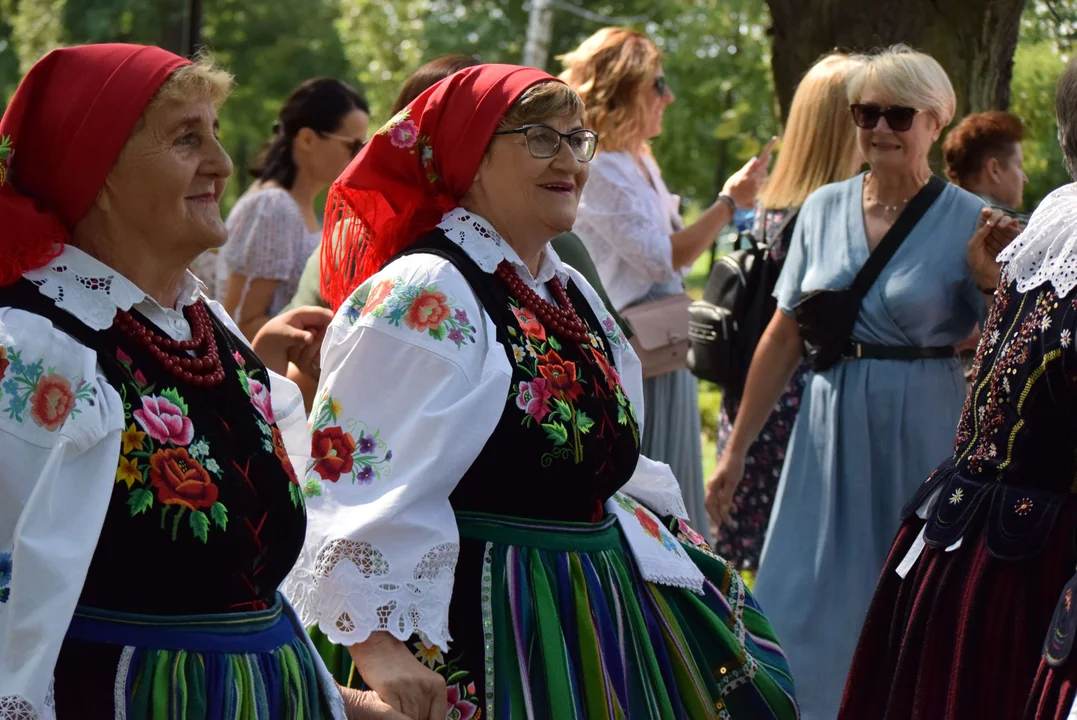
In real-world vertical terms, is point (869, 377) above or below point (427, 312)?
below

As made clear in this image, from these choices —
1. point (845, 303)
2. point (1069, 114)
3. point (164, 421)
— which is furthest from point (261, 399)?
point (845, 303)

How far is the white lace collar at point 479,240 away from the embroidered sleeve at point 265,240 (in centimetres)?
272

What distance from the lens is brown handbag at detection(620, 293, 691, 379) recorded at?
18.3 ft

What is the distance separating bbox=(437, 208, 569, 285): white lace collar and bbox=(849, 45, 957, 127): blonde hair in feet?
6.45

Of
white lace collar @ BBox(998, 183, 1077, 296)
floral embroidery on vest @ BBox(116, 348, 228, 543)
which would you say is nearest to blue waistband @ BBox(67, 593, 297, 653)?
floral embroidery on vest @ BBox(116, 348, 228, 543)

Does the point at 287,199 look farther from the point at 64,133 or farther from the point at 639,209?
the point at 64,133

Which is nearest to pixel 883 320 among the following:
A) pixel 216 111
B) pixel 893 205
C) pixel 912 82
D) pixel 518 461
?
pixel 893 205

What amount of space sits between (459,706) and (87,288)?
106 cm

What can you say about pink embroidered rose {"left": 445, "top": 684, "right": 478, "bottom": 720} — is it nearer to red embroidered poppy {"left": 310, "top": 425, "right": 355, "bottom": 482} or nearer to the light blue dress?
red embroidered poppy {"left": 310, "top": 425, "right": 355, "bottom": 482}

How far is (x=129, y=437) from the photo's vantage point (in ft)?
7.33

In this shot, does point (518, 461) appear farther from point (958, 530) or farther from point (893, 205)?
point (893, 205)

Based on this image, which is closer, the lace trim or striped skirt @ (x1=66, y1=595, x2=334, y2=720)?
striped skirt @ (x1=66, y1=595, x2=334, y2=720)

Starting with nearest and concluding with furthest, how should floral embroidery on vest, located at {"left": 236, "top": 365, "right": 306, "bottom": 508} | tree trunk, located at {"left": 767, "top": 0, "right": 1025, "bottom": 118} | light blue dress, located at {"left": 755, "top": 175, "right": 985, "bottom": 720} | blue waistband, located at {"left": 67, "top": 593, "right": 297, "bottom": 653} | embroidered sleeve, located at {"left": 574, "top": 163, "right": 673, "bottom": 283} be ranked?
blue waistband, located at {"left": 67, "top": 593, "right": 297, "bottom": 653} < floral embroidery on vest, located at {"left": 236, "top": 365, "right": 306, "bottom": 508} < light blue dress, located at {"left": 755, "top": 175, "right": 985, "bottom": 720} < embroidered sleeve, located at {"left": 574, "top": 163, "right": 673, "bottom": 283} < tree trunk, located at {"left": 767, "top": 0, "right": 1025, "bottom": 118}

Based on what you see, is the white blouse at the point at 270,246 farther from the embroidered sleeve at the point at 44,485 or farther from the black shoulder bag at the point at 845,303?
the embroidered sleeve at the point at 44,485
